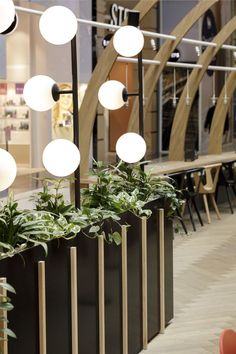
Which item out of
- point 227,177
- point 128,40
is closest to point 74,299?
point 128,40

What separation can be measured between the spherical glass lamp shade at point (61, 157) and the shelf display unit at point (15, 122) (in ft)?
26.7

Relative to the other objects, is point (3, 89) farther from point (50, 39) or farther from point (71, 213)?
point (71, 213)

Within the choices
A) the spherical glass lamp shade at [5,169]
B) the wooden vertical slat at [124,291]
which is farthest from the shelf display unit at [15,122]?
the spherical glass lamp shade at [5,169]

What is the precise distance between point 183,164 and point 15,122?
130 inches

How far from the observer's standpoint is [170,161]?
39.9 feet

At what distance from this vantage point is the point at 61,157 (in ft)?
14.9

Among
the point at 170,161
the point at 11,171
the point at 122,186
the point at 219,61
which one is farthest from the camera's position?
the point at 219,61

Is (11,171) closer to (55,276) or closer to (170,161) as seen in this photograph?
(55,276)

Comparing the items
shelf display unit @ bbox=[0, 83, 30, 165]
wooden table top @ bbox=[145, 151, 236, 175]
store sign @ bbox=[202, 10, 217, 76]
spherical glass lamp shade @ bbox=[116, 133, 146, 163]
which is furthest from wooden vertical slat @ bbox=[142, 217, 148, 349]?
store sign @ bbox=[202, 10, 217, 76]

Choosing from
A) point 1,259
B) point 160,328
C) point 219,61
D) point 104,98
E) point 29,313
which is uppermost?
point 219,61

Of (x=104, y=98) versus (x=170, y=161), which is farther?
(x=170, y=161)

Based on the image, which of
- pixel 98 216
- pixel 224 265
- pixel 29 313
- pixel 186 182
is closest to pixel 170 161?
pixel 186 182

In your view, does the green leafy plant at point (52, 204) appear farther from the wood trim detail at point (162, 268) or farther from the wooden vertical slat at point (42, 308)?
the wood trim detail at point (162, 268)

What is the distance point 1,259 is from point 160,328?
103 inches
